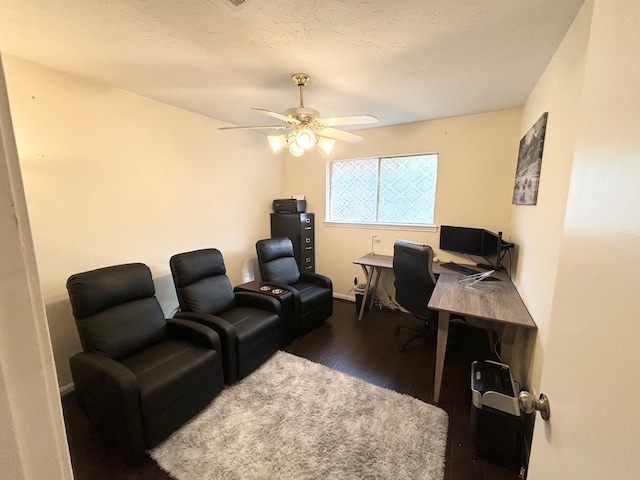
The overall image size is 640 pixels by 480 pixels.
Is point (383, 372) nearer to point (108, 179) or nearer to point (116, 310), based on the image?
point (116, 310)

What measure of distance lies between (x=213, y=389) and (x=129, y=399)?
1.97ft

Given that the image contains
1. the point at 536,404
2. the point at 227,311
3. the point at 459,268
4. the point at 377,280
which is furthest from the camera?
the point at 377,280

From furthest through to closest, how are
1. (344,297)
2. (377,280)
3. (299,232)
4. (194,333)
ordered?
(344,297) < (299,232) < (377,280) < (194,333)

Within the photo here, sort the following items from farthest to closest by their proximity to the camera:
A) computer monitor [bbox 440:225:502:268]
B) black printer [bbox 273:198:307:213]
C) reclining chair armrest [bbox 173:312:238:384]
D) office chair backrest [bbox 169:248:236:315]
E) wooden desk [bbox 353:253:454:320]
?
black printer [bbox 273:198:307:213] → wooden desk [bbox 353:253:454:320] → computer monitor [bbox 440:225:502:268] → office chair backrest [bbox 169:248:236:315] → reclining chair armrest [bbox 173:312:238:384]

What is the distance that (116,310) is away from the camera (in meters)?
1.95

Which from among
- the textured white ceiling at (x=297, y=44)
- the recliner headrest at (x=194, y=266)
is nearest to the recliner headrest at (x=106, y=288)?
the recliner headrest at (x=194, y=266)

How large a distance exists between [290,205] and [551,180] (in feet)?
9.91

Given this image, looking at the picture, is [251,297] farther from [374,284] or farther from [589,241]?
[589,241]

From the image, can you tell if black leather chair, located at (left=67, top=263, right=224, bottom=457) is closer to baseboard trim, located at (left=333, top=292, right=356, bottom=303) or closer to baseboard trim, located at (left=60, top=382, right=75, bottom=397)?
baseboard trim, located at (left=60, top=382, right=75, bottom=397)

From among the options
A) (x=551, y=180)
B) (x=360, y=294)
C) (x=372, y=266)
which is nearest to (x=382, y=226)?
(x=372, y=266)

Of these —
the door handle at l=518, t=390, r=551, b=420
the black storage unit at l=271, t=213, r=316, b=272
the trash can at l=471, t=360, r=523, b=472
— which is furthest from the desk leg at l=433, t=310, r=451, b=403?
the black storage unit at l=271, t=213, r=316, b=272

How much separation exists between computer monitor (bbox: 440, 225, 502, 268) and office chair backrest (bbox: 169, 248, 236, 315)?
252 cm

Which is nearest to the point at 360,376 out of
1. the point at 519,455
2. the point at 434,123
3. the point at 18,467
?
the point at 519,455

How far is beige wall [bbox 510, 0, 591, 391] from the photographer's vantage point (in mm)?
1323
